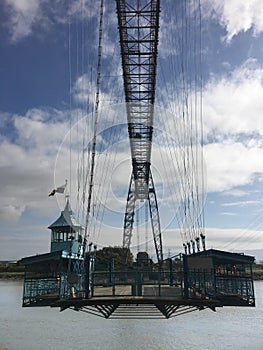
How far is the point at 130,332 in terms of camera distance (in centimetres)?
2492

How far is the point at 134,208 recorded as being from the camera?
57.8m

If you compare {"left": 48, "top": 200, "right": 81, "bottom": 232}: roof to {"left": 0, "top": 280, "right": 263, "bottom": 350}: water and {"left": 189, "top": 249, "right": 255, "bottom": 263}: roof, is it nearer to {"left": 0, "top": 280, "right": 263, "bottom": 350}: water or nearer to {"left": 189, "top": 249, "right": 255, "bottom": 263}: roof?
{"left": 0, "top": 280, "right": 263, "bottom": 350}: water

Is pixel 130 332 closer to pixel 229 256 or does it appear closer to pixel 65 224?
pixel 65 224

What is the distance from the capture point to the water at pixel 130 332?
21.3 m

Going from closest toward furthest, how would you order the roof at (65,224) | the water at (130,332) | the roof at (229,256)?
the roof at (229,256), the water at (130,332), the roof at (65,224)

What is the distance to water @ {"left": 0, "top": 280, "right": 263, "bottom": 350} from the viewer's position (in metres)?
21.3

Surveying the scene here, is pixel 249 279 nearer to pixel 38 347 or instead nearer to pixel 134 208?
pixel 38 347

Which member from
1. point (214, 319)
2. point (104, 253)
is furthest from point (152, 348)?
point (104, 253)

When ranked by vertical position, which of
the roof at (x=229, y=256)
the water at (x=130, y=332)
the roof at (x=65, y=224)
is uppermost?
the roof at (x=65, y=224)

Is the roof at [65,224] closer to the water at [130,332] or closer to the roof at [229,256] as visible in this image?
the water at [130,332]

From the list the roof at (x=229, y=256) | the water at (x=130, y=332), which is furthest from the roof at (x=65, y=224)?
the roof at (x=229, y=256)

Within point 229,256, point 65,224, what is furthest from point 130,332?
point 229,256

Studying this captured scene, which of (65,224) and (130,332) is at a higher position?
(65,224)

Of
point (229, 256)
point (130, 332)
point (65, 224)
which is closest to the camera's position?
point (229, 256)
